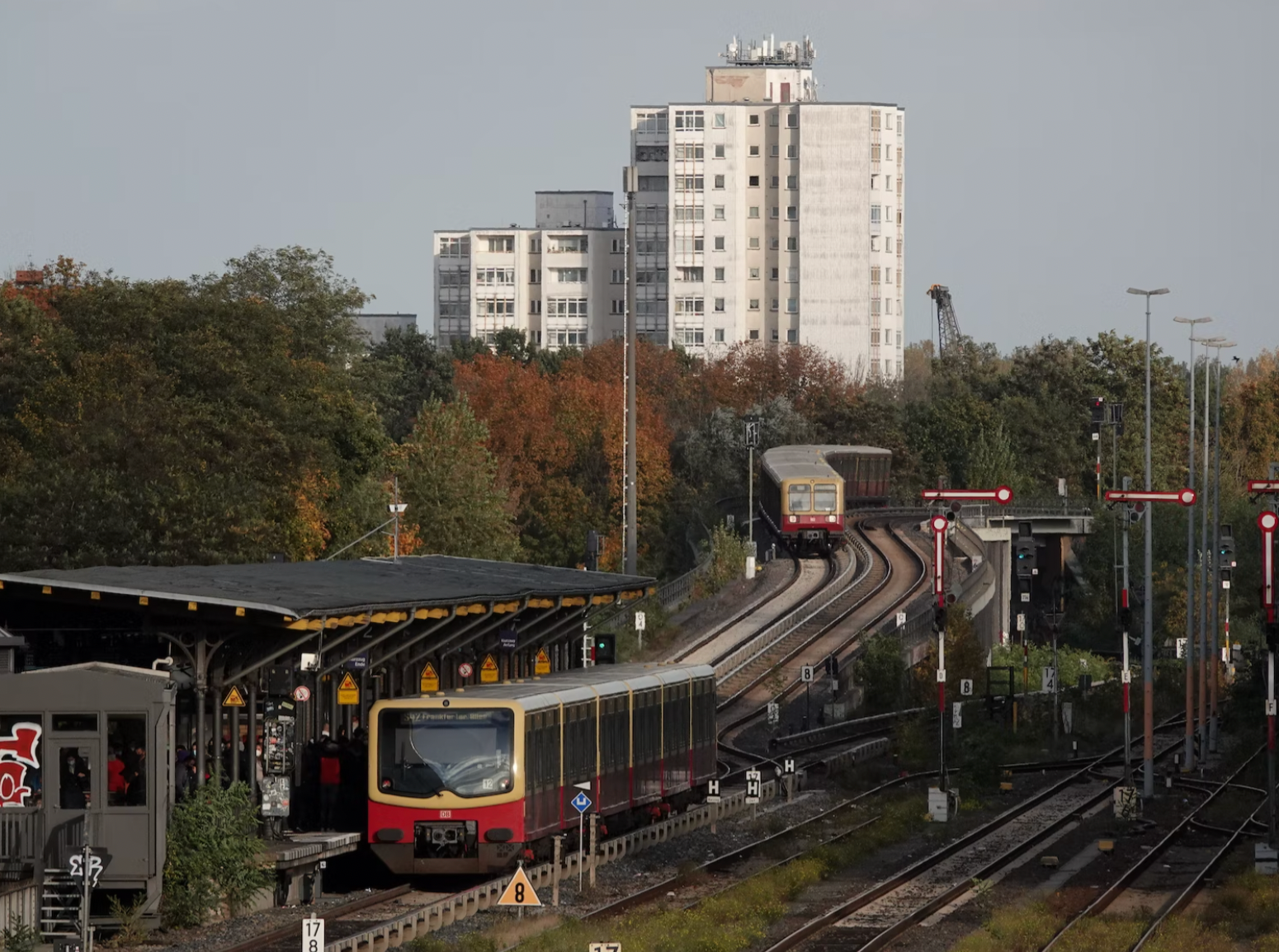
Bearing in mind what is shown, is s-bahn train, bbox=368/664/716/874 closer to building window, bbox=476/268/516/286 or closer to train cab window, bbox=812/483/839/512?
train cab window, bbox=812/483/839/512

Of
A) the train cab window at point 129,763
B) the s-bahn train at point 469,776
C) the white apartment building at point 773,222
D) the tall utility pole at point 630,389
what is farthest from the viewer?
the white apartment building at point 773,222

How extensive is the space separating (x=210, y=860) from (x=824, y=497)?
5672 cm

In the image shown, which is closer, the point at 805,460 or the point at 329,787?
the point at 329,787

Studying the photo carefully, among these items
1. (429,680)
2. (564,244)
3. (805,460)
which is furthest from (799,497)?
(564,244)

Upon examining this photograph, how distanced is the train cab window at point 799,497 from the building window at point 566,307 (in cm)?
8553

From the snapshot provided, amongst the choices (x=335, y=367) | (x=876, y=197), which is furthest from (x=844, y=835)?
(x=876, y=197)

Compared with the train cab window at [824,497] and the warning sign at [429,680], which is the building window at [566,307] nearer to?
the train cab window at [824,497]

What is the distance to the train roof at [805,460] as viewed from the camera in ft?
264

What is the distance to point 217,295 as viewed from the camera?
2655 inches

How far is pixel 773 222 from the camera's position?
14925cm

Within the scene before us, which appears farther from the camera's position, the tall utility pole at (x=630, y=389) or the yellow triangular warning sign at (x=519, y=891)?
the tall utility pole at (x=630, y=389)

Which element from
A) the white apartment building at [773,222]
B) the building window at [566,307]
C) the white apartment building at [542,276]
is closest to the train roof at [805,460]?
the white apartment building at [773,222]

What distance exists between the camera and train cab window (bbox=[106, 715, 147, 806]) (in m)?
23.2

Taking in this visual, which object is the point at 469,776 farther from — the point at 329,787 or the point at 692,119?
the point at 692,119
